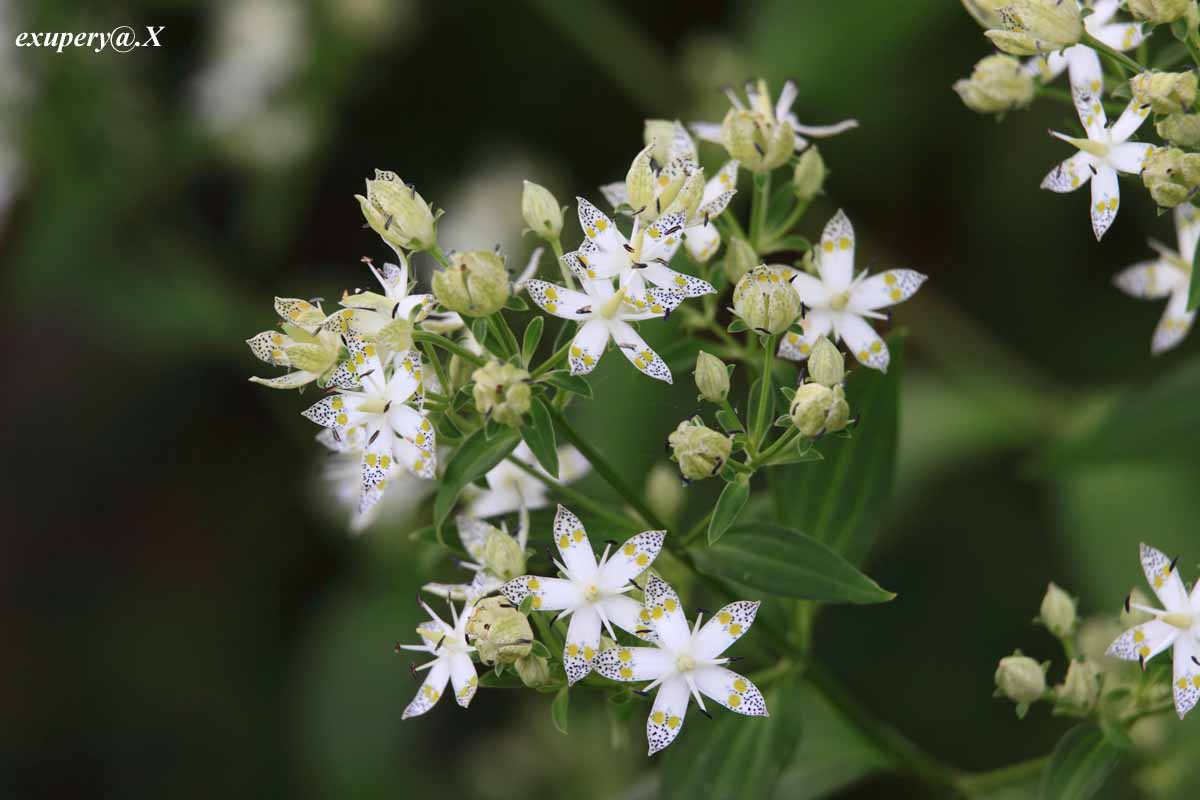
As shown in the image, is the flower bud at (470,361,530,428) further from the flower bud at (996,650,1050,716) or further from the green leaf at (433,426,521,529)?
the flower bud at (996,650,1050,716)

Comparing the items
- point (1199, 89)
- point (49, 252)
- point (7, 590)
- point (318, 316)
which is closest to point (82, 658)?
point (7, 590)

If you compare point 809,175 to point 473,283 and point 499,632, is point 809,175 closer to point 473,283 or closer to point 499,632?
point 473,283

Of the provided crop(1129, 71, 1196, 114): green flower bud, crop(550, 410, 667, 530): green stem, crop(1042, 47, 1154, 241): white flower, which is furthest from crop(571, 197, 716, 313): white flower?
crop(1129, 71, 1196, 114): green flower bud

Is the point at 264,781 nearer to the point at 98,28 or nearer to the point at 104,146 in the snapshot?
the point at 104,146

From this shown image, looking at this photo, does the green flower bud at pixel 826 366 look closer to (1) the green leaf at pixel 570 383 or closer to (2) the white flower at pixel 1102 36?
(1) the green leaf at pixel 570 383

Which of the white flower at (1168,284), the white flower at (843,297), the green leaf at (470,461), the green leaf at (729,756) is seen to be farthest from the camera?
the white flower at (1168,284)

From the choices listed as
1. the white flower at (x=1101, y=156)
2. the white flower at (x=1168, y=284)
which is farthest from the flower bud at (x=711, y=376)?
the white flower at (x=1168, y=284)
